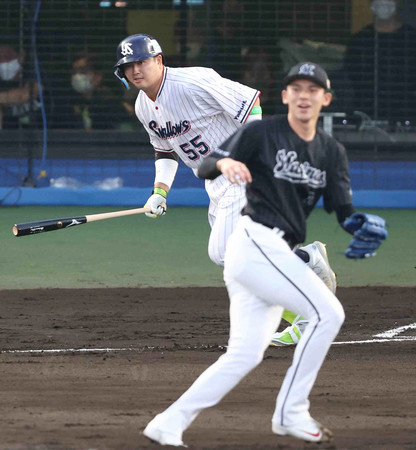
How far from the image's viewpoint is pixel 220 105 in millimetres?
6898

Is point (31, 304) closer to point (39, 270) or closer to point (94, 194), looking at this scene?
point (39, 270)

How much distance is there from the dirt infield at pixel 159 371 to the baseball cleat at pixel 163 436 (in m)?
0.10

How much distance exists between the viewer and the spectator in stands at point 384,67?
1515cm

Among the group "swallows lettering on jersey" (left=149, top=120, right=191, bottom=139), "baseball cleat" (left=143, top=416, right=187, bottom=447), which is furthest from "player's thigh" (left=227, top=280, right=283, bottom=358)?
"swallows lettering on jersey" (left=149, top=120, right=191, bottom=139)

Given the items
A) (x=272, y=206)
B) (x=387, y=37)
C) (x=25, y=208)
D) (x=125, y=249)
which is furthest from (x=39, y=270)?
(x=387, y=37)

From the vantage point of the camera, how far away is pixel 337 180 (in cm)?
472

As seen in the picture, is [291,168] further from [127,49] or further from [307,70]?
[127,49]

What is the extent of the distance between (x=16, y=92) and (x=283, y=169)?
443 inches

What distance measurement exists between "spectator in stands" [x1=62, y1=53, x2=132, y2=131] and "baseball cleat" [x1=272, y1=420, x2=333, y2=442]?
36.4 ft

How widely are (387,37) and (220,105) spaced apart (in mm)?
8828

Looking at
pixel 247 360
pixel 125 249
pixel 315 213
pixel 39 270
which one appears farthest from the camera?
pixel 315 213

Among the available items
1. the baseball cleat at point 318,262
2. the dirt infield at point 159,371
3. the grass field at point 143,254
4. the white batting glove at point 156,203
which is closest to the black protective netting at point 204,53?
the grass field at point 143,254

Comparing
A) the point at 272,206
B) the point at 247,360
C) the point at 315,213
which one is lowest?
the point at 315,213

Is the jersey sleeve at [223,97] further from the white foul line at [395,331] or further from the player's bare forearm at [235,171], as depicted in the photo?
the player's bare forearm at [235,171]
